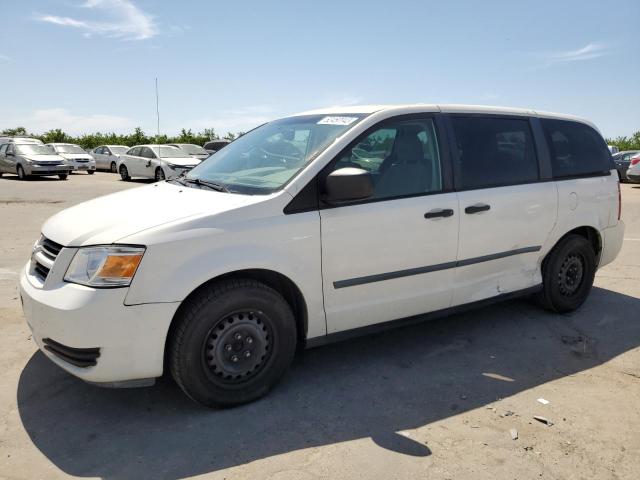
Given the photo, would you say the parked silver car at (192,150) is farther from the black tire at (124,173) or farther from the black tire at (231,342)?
the black tire at (231,342)

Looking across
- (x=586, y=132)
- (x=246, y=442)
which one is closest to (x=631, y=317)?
(x=586, y=132)

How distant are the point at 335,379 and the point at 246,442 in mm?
912

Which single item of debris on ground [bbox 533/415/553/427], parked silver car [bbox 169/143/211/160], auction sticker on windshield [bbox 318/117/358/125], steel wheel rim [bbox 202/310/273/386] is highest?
parked silver car [bbox 169/143/211/160]

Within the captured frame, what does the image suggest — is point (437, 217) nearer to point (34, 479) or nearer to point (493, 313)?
point (493, 313)

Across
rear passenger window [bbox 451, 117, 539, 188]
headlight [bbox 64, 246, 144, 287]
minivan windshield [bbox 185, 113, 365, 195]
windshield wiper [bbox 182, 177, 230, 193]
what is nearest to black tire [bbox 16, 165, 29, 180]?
minivan windshield [bbox 185, 113, 365, 195]

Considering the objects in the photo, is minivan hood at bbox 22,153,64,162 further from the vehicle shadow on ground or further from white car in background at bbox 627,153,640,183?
white car in background at bbox 627,153,640,183

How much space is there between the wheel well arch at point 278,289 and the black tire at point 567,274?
A: 2.42 m

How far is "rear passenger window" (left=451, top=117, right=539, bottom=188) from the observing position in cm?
402

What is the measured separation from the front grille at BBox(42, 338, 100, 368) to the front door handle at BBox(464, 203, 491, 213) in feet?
8.52

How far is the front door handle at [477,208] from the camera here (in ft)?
12.8

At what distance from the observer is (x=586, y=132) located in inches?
196

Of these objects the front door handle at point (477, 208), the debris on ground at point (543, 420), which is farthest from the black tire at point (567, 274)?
the debris on ground at point (543, 420)

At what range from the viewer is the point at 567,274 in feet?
15.9

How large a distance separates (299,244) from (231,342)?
0.70 metres
